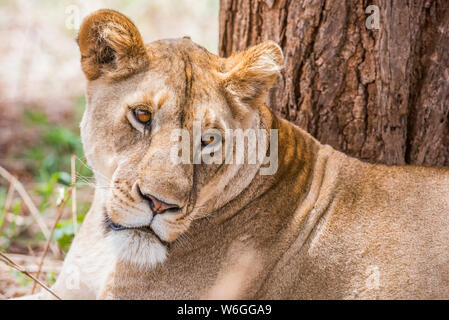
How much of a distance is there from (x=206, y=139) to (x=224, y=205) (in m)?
0.45

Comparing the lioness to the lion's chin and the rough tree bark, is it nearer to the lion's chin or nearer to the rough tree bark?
the lion's chin

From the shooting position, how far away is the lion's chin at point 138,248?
263 cm

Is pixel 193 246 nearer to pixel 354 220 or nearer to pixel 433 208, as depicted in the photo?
pixel 354 220

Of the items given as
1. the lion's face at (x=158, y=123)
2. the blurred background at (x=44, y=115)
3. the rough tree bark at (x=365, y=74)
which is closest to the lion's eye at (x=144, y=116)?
the lion's face at (x=158, y=123)

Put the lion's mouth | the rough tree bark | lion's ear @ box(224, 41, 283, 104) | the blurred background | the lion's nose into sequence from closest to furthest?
the lion's nose, the lion's mouth, lion's ear @ box(224, 41, 283, 104), the rough tree bark, the blurred background

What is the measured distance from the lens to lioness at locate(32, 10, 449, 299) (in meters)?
2.65

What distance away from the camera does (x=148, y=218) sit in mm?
2531

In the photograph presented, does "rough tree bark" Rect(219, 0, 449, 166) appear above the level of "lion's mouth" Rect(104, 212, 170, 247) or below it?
above

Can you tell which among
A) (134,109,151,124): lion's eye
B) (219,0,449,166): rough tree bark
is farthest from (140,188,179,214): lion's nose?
(219,0,449,166): rough tree bark

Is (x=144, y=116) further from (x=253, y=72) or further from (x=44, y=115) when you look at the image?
(x=44, y=115)

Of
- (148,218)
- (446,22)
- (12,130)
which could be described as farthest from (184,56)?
(12,130)

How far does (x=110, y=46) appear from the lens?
2.77 m

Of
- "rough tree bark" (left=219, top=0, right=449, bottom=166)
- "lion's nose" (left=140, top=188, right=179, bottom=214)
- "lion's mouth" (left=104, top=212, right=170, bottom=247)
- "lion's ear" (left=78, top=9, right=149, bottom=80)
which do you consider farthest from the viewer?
"rough tree bark" (left=219, top=0, right=449, bottom=166)

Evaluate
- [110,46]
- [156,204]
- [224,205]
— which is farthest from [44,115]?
[156,204]
